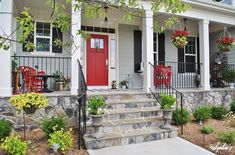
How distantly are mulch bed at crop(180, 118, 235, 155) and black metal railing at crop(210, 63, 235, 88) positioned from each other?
255 centimetres

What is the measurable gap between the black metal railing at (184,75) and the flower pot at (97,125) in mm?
5591

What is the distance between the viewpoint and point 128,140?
5105 mm

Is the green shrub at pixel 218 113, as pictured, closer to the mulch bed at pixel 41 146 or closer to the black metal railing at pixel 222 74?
the black metal railing at pixel 222 74

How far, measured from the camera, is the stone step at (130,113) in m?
5.76

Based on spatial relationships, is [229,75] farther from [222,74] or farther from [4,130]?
[4,130]

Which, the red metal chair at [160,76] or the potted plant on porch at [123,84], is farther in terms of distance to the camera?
the potted plant on porch at [123,84]

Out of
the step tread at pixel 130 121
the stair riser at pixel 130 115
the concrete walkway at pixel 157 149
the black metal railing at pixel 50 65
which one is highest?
the black metal railing at pixel 50 65

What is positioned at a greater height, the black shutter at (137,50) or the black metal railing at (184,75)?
Answer: the black shutter at (137,50)

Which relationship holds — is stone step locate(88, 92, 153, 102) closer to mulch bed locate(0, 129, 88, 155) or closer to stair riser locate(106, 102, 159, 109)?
stair riser locate(106, 102, 159, 109)

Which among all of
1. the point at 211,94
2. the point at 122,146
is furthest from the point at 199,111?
the point at 122,146

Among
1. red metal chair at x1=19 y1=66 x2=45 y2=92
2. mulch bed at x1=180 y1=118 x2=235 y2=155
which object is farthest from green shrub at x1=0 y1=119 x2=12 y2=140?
mulch bed at x1=180 y1=118 x2=235 y2=155

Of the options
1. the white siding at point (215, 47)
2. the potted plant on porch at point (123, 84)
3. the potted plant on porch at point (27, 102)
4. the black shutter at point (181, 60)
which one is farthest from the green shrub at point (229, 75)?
the potted plant on porch at point (27, 102)

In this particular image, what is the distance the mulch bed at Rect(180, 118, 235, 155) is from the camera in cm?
504

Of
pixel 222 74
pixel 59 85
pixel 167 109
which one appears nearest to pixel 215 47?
pixel 222 74
